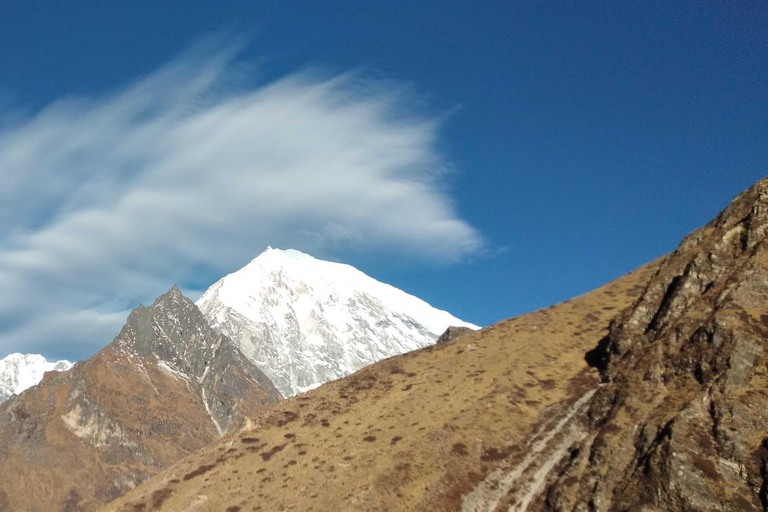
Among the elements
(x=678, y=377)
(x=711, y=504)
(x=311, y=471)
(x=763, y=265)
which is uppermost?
(x=763, y=265)

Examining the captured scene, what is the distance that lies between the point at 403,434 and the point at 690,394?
40974mm

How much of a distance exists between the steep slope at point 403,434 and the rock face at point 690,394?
10005 mm

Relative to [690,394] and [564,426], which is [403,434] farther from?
[690,394]

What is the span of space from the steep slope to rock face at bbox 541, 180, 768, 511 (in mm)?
10005

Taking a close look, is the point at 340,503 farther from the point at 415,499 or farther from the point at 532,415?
the point at 532,415

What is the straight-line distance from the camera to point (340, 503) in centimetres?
7400

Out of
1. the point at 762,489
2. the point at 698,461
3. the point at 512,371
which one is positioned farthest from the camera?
the point at 512,371

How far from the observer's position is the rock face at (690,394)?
5753cm

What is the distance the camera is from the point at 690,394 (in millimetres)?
68750

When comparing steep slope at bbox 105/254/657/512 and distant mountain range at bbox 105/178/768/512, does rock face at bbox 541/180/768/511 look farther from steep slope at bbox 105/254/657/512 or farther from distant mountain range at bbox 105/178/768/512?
steep slope at bbox 105/254/657/512

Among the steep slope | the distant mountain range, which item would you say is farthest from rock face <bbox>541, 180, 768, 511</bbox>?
the steep slope

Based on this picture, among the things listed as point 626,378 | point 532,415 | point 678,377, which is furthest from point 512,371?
point 678,377

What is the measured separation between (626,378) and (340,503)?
42829 millimetres

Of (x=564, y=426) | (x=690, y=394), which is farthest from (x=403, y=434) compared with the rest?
(x=690, y=394)
